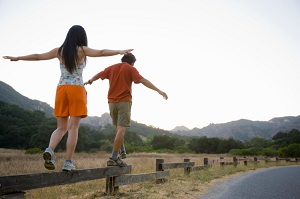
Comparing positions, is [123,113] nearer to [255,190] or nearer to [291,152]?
[255,190]

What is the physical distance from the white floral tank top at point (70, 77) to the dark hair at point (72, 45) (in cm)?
6

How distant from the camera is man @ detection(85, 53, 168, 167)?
452cm

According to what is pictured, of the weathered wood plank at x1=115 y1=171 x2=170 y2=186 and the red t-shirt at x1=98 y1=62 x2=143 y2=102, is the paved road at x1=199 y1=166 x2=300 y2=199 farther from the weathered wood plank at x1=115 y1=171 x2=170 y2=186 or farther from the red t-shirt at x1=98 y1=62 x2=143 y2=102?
the red t-shirt at x1=98 y1=62 x2=143 y2=102

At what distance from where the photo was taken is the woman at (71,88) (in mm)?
3246

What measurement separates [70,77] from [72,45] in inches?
19.2

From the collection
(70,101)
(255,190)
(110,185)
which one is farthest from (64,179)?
(255,190)

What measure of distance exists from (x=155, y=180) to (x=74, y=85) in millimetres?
4569

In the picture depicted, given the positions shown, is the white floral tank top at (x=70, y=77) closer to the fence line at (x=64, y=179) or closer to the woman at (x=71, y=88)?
the woman at (x=71, y=88)

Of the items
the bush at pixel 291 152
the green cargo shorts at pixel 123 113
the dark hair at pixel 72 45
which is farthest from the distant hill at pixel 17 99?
the dark hair at pixel 72 45

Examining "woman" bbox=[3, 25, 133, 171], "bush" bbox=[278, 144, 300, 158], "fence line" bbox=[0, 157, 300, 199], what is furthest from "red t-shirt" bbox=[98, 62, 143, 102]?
"bush" bbox=[278, 144, 300, 158]

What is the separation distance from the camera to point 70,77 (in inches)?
132

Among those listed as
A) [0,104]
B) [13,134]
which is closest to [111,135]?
[13,134]

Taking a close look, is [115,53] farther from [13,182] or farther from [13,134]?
[13,134]

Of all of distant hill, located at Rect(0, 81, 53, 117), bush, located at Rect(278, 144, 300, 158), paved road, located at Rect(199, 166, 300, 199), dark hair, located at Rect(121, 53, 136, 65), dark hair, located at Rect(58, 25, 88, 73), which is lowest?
bush, located at Rect(278, 144, 300, 158)
